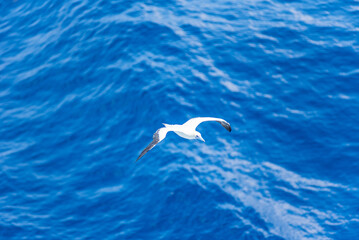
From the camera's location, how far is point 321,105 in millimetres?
18484

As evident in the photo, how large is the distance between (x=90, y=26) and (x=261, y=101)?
9.10 metres

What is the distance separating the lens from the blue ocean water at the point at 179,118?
617 inches

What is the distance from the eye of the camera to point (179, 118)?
18094mm

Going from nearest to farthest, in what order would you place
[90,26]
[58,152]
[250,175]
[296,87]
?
[250,175] < [58,152] < [296,87] < [90,26]

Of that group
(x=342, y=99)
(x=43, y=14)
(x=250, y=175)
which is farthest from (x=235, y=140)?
(x=43, y=14)

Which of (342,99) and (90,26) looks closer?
(342,99)

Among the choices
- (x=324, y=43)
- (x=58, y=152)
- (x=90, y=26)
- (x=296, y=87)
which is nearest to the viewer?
(x=58, y=152)

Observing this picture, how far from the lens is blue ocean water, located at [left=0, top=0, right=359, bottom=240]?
15.7 m

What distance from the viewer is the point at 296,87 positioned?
19125 mm

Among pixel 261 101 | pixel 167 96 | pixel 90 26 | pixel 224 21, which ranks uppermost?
pixel 90 26

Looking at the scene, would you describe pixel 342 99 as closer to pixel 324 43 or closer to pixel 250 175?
pixel 324 43

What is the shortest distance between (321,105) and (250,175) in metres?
4.45

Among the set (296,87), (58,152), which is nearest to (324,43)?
(296,87)

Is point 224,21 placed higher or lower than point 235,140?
higher
